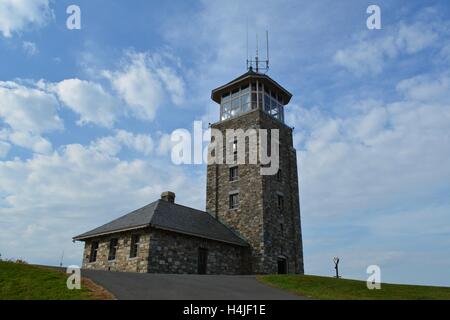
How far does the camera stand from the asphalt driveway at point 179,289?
12.2 meters

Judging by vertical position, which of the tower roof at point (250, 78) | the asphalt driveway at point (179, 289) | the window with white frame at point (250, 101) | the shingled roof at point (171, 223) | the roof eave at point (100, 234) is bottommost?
the asphalt driveway at point (179, 289)

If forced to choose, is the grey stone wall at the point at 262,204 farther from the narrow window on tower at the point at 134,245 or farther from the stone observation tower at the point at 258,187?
the narrow window on tower at the point at 134,245

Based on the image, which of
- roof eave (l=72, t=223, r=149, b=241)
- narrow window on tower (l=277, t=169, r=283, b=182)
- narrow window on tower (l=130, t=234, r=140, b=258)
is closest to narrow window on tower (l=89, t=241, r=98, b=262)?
roof eave (l=72, t=223, r=149, b=241)

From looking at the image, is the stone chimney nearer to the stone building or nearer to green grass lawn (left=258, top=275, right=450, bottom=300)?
the stone building

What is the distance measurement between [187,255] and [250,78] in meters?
15.4

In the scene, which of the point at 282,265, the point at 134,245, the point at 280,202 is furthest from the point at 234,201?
the point at 134,245

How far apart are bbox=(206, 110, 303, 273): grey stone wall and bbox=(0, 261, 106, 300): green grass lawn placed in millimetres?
15696

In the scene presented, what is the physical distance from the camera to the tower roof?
32031 millimetres

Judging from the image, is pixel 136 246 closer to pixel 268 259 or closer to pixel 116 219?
pixel 116 219

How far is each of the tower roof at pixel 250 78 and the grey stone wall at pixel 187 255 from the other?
13.4m

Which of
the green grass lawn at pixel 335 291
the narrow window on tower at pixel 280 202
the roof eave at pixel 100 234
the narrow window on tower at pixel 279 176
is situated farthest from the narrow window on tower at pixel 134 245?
the narrow window on tower at pixel 279 176
